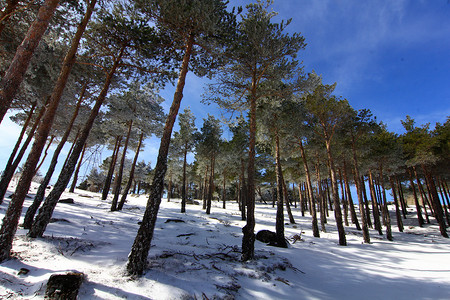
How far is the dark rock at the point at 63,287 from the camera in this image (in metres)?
3.16

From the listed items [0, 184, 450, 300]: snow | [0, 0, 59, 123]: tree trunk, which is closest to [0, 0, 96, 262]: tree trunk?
[0, 0, 59, 123]: tree trunk

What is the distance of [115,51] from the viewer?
9023 millimetres

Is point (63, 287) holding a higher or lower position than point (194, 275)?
higher

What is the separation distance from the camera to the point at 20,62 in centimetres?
466

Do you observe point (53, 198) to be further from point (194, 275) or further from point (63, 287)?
point (194, 275)

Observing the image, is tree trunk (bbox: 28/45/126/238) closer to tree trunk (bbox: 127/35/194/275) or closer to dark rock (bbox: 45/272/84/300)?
tree trunk (bbox: 127/35/194/275)

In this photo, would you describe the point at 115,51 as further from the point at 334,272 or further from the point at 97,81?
the point at 334,272

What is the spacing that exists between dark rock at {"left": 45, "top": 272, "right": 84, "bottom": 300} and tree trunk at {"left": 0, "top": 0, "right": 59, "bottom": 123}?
3.71 meters

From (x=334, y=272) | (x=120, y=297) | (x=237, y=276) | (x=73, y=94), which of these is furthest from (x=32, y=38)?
(x=334, y=272)

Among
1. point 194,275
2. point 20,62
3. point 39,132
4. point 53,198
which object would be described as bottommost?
point 194,275

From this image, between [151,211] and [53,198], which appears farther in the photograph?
[53,198]

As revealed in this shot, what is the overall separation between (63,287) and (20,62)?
531cm

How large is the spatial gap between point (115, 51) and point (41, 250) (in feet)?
27.8

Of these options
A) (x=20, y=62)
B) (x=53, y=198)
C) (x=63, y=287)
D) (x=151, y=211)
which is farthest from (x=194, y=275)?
(x=20, y=62)
